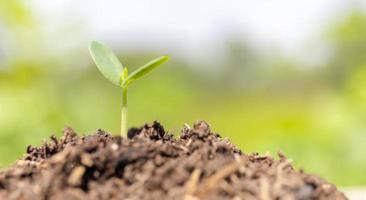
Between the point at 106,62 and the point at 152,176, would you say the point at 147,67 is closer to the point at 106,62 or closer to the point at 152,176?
the point at 106,62

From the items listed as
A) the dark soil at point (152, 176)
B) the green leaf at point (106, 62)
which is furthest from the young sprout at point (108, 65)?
the dark soil at point (152, 176)

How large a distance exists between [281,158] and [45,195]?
0.45 metres

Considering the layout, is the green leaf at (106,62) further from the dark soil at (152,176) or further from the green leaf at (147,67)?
the dark soil at (152,176)

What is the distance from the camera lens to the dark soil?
1024 mm

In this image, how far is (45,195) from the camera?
1031mm

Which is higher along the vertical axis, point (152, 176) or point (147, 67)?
point (147, 67)

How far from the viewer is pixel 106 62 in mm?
1329

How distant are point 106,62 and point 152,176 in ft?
1.16

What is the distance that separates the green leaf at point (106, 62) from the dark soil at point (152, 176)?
181 mm

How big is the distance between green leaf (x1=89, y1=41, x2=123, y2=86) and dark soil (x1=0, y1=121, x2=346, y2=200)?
0.18 m

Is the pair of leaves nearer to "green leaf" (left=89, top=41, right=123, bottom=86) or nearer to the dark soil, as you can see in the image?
"green leaf" (left=89, top=41, right=123, bottom=86)

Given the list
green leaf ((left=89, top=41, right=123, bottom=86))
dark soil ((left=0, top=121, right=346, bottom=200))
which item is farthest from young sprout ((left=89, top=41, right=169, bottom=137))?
dark soil ((left=0, top=121, right=346, bottom=200))

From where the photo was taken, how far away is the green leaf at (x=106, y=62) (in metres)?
1.31

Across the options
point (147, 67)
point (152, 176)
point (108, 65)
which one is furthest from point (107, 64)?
point (152, 176)
